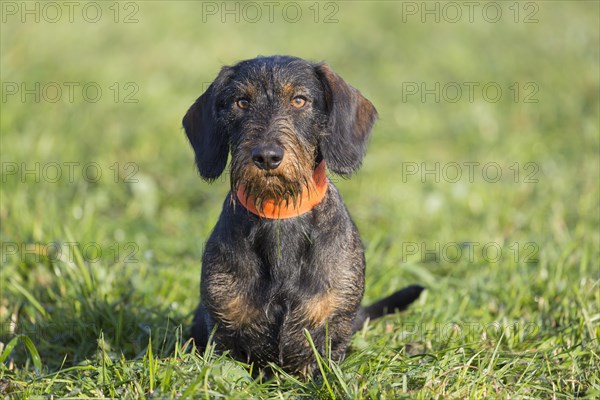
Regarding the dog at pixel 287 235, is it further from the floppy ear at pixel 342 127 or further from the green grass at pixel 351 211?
the green grass at pixel 351 211

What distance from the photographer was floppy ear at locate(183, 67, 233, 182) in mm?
3939

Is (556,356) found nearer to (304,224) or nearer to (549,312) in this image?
(549,312)

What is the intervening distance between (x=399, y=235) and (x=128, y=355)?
2.78 m

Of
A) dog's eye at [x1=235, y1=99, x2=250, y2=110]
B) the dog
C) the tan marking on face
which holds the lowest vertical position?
the dog

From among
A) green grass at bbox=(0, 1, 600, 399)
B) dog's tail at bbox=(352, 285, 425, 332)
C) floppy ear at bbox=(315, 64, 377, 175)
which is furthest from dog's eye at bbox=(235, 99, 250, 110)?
dog's tail at bbox=(352, 285, 425, 332)

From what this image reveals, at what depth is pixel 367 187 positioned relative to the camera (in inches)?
289

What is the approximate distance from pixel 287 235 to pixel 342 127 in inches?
24.3

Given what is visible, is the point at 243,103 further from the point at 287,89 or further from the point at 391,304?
the point at 391,304

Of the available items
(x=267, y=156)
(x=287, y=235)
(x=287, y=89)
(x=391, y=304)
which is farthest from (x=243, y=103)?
(x=391, y=304)

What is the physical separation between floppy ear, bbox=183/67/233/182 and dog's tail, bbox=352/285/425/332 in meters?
1.25

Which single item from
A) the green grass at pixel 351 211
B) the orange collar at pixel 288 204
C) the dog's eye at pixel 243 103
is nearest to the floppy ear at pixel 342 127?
the orange collar at pixel 288 204

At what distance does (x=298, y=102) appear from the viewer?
3771 mm

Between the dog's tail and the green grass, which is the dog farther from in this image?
the dog's tail

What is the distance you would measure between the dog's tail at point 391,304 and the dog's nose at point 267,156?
1385 mm
